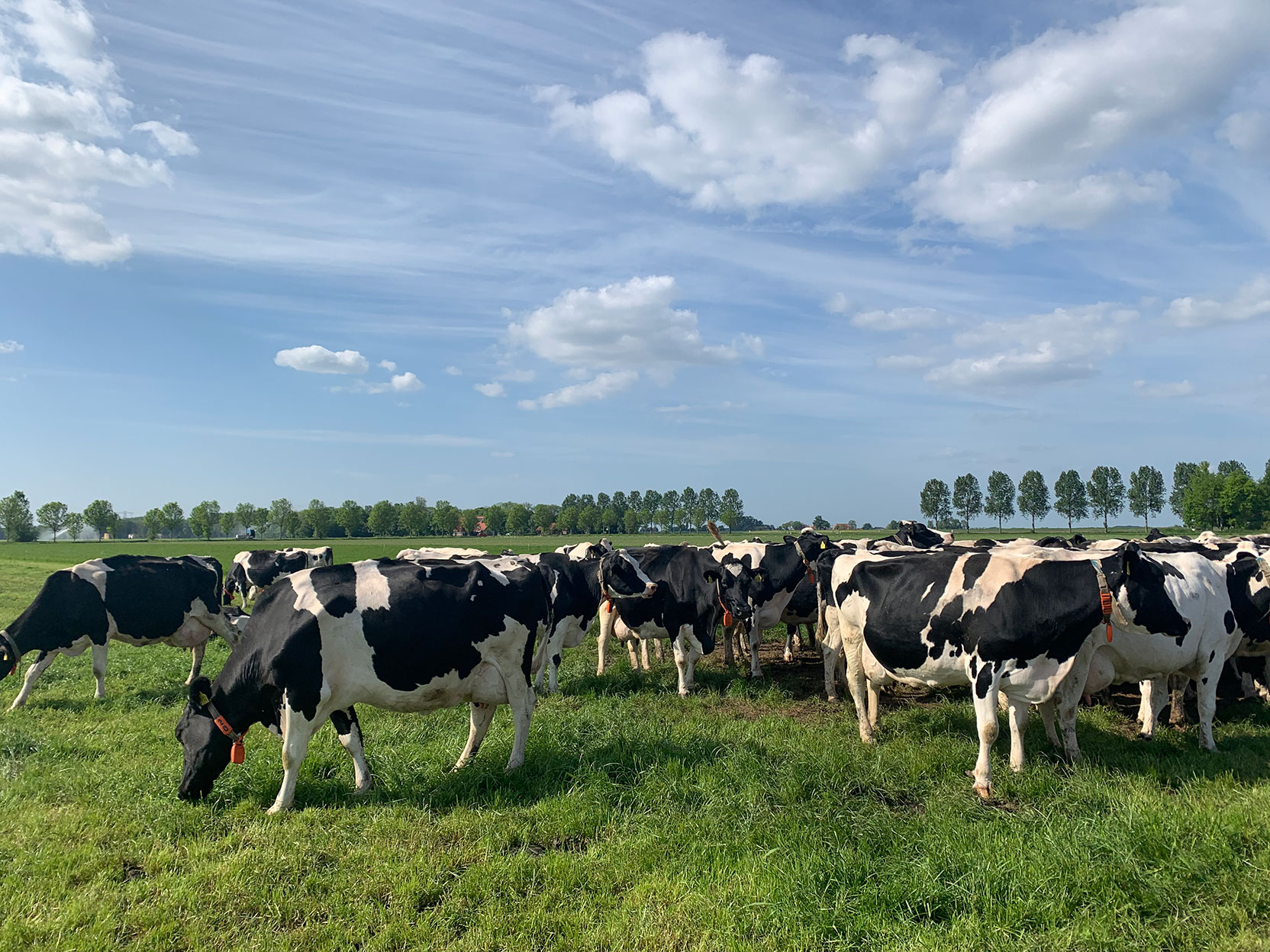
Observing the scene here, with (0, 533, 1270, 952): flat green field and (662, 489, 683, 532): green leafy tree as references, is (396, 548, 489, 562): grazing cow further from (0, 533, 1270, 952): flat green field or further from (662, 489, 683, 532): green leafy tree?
(662, 489, 683, 532): green leafy tree

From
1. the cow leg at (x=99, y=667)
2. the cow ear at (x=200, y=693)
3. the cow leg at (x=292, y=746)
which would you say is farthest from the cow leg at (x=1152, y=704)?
the cow leg at (x=99, y=667)

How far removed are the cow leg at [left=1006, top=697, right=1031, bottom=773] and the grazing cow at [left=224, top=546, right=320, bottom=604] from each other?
26397mm

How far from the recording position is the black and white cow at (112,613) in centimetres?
1211

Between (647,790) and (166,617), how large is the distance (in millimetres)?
10396

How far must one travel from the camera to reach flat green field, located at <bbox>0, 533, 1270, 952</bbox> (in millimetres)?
4914

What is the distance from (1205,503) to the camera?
92625 mm

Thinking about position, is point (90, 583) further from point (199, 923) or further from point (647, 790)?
point (647, 790)

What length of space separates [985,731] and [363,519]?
6049 inches

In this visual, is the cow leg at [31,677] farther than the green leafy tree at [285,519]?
No

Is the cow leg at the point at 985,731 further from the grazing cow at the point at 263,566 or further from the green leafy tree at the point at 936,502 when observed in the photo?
the green leafy tree at the point at 936,502

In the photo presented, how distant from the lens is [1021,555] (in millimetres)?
8477

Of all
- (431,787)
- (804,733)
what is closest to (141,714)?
(431,787)

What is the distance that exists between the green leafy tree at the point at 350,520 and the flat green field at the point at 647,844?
14731 cm

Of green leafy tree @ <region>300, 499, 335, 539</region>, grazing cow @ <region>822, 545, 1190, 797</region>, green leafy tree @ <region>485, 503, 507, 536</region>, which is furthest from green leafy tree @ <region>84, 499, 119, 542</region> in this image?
grazing cow @ <region>822, 545, 1190, 797</region>
